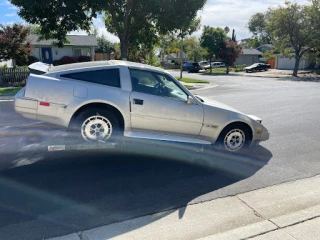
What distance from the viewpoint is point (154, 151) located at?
5.39m

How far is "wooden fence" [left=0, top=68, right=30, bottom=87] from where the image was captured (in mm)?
15320

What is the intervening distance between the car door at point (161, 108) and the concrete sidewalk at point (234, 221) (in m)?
1.62

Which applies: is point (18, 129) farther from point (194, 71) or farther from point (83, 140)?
point (194, 71)

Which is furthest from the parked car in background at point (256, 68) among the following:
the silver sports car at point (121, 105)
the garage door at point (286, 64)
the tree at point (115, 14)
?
the silver sports car at point (121, 105)

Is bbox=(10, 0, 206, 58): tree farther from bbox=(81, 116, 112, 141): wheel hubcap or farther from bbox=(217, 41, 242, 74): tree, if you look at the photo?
bbox=(217, 41, 242, 74): tree

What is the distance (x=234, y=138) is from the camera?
5.38 meters

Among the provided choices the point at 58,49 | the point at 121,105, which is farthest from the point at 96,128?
the point at 58,49

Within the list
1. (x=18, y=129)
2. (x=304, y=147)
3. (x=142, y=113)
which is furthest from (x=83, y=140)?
(x=304, y=147)

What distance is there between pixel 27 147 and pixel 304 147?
18.5 ft

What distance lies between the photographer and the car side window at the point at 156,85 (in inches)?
197

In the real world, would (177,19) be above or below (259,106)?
above

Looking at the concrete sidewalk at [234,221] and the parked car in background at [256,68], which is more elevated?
the parked car in background at [256,68]

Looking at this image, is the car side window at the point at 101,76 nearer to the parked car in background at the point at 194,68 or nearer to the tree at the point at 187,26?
the tree at the point at 187,26

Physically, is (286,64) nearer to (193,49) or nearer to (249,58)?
(249,58)
